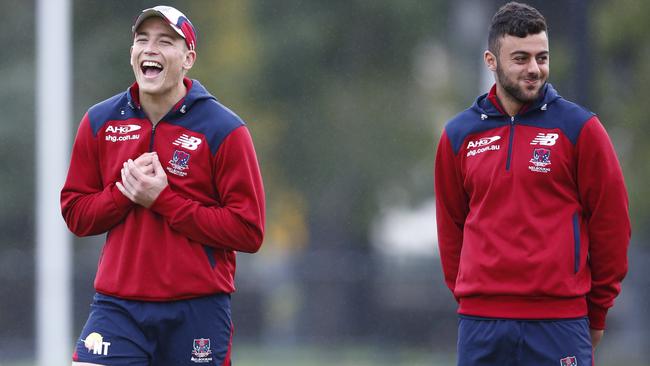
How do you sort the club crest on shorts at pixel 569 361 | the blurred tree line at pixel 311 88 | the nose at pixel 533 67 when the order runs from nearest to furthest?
the club crest on shorts at pixel 569 361 < the nose at pixel 533 67 < the blurred tree line at pixel 311 88

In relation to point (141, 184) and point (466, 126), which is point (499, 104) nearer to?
point (466, 126)

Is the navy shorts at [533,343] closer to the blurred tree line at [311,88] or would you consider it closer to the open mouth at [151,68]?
the open mouth at [151,68]

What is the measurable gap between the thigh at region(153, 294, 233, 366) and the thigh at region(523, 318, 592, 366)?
52.0 inches

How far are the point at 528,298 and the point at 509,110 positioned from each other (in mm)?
812

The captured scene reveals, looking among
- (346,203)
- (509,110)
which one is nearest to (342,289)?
(346,203)

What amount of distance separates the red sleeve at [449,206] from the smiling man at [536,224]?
19 centimetres

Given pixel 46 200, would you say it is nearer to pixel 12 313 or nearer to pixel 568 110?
pixel 12 313

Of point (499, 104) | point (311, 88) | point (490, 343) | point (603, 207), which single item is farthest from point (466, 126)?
point (311, 88)

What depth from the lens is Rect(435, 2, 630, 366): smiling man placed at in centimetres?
572

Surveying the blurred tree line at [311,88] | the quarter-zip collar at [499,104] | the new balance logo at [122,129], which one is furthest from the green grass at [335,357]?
the quarter-zip collar at [499,104]

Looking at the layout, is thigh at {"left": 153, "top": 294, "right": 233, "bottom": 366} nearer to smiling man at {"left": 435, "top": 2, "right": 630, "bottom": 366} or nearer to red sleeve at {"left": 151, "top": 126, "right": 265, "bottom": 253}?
red sleeve at {"left": 151, "top": 126, "right": 265, "bottom": 253}

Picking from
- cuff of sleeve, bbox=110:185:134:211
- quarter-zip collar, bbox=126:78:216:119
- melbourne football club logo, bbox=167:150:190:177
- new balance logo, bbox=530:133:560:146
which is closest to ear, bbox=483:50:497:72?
new balance logo, bbox=530:133:560:146

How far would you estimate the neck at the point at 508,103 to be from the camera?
232 inches

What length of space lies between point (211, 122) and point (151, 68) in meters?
0.35
